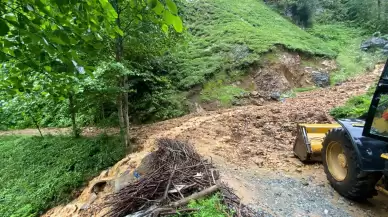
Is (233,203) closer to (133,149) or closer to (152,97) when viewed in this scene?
(133,149)

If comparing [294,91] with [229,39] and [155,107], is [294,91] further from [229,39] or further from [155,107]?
[155,107]

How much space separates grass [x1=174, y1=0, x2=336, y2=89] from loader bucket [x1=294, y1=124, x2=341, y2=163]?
5.44 m

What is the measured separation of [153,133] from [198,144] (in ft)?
8.74

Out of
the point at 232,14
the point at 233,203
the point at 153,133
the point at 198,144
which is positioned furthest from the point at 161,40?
the point at 232,14

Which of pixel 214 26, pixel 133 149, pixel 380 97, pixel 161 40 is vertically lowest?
pixel 133 149

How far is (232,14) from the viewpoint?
57.8 ft

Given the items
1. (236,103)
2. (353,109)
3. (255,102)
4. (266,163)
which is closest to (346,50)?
(255,102)

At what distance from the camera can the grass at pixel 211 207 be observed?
3.06 m

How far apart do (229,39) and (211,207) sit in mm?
11965

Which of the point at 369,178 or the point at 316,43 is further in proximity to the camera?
the point at 316,43

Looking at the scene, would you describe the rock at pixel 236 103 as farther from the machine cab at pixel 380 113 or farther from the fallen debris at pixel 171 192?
the machine cab at pixel 380 113

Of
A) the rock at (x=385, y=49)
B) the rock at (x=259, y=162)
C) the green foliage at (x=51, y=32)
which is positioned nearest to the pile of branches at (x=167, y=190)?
the rock at (x=259, y=162)

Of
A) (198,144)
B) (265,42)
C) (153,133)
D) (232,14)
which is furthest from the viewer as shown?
(232,14)

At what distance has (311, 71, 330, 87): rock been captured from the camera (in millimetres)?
12625
